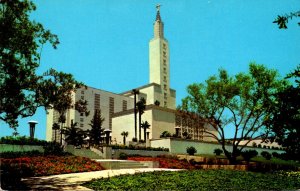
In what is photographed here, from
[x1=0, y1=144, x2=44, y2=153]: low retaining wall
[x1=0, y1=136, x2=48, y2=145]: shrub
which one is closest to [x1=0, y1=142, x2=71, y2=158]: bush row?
[x1=0, y1=144, x2=44, y2=153]: low retaining wall

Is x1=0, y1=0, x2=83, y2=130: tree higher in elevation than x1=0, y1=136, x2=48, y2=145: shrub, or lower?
higher

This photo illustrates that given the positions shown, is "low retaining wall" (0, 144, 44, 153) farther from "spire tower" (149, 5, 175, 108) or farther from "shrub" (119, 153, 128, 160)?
"spire tower" (149, 5, 175, 108)

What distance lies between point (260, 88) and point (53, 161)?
22336 mm

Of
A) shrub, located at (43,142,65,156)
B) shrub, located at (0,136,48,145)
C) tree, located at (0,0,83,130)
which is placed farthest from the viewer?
shrub, located at (43,142,65,156)

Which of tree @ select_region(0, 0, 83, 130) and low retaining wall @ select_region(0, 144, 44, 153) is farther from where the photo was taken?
low retaining wall @ select_region(0, 144, 44, 153)

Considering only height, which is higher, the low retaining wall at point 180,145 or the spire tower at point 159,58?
the spire tower at point 159,58

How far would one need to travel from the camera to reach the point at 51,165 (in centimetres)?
2067

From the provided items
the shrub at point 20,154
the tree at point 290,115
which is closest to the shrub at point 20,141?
the shrub at point 20,154

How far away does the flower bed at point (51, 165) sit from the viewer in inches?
720

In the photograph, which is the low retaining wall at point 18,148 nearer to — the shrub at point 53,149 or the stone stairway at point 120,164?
the shrub at point 53,149

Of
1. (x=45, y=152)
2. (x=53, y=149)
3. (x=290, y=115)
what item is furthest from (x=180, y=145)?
(x=290, y=115)

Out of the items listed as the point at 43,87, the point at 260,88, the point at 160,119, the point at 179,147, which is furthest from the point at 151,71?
the point at 43,87

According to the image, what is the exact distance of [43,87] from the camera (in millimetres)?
16062

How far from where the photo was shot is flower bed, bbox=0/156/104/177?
18.3 meters
